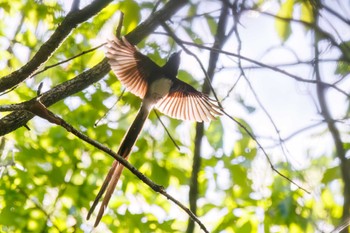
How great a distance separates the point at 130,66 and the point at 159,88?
185mm

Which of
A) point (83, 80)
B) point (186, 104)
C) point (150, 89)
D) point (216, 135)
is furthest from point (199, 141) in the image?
point (83, 80)

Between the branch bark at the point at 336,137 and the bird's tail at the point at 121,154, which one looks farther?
the bird's tail at the point at 121,154

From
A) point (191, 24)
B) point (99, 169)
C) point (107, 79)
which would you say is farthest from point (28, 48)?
point (191, 24)

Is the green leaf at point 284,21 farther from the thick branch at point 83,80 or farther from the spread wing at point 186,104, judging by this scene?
the spread wing at point 186,104

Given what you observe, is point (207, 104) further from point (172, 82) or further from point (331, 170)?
point (331, 170)

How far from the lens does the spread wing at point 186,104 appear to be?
8.40 feet

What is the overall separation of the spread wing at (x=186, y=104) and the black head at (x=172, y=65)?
0.09 meters

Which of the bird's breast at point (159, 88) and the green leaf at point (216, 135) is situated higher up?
the bird's breast at point (159, 88)

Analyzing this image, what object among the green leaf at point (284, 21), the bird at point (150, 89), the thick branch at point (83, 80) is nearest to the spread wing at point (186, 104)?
the bird at point (150, 89)

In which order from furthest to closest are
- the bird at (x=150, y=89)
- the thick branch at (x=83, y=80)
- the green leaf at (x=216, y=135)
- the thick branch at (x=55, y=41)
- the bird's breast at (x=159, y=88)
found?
the green leaf at (x=216, y=135) < the bird's breast at (x=159, y=88) < the bird at (x=150, y=89) < the thick branch at (x=83, y=80) < the thick branch at (x=55, y=41)

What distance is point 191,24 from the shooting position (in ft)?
6.48

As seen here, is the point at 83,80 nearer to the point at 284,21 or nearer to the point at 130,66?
the point at 130,66

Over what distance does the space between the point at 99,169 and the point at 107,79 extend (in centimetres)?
58

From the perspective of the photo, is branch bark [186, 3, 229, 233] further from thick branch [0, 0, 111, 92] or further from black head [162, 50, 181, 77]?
thick branch [0, 0, 111, 92]
